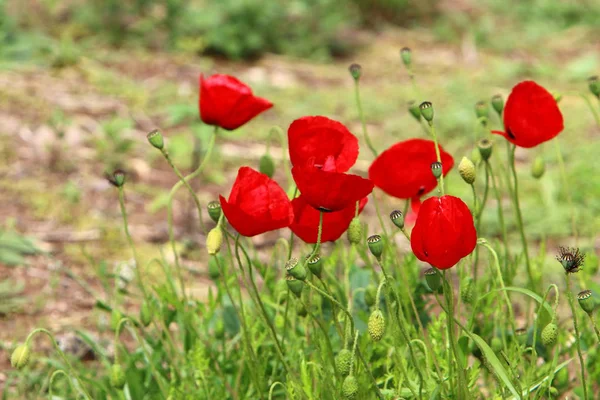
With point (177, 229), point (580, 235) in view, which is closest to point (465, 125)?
point (580, 235)

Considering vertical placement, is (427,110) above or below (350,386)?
above

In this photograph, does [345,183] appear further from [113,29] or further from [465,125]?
[113,29]

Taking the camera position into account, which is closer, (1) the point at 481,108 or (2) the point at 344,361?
(2) the point at 344,361

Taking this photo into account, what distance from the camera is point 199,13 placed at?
17.5 feet

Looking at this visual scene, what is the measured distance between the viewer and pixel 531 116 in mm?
1597

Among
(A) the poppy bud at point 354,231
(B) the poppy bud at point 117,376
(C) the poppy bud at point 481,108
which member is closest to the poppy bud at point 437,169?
(A) the poppy bud at point 354,231

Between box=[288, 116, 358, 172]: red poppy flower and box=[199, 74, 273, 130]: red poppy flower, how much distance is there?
310 mm

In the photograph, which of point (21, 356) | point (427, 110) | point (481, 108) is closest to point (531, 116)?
point (481, 108)

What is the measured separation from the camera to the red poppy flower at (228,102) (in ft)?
5.73

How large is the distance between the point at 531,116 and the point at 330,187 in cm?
47

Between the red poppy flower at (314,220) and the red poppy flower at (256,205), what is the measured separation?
5cm

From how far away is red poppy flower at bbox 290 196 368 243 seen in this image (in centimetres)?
147

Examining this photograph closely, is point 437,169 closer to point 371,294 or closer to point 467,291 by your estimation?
point 467,291

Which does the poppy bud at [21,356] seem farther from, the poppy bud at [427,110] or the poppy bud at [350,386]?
the poppy bud at [427,110]
